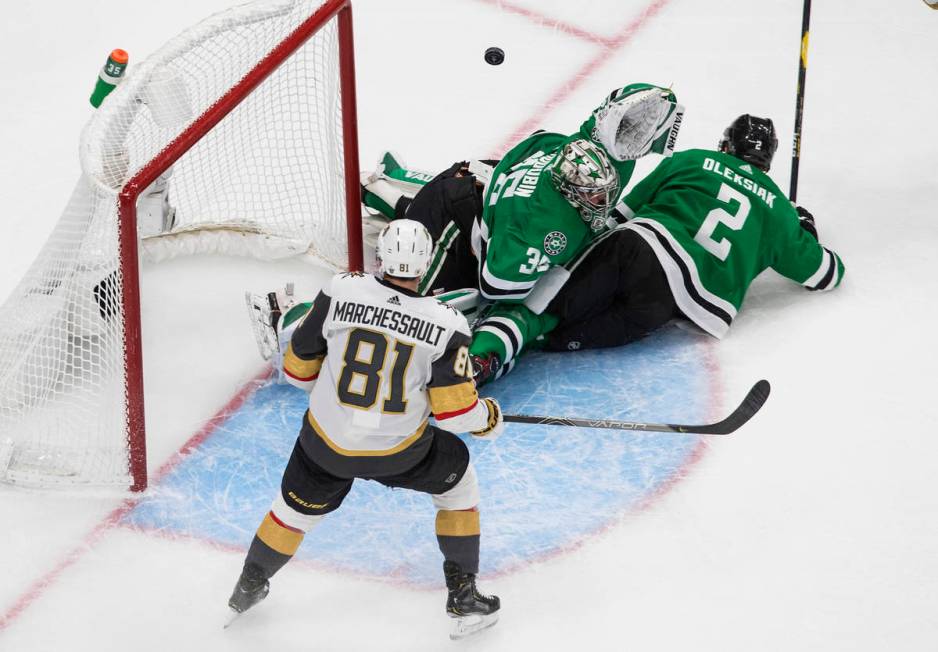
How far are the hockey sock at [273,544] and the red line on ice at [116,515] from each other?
0.55 metres

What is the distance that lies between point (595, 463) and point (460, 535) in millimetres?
655

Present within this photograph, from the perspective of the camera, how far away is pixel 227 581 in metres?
3.55

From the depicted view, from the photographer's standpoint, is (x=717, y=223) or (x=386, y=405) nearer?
(x=386, y=405)

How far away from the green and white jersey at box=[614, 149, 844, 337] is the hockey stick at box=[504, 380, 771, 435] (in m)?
0.55

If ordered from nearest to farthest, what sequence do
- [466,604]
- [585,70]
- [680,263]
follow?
1. [466,604]
2. [680,263]
3. [585,70]

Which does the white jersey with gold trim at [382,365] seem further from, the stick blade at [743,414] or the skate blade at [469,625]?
the stick blade at [743,414]

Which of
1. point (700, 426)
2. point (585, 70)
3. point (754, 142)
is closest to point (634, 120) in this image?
point (754, 142)

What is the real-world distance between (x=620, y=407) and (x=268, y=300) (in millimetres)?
1002

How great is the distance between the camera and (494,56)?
17.0 ft

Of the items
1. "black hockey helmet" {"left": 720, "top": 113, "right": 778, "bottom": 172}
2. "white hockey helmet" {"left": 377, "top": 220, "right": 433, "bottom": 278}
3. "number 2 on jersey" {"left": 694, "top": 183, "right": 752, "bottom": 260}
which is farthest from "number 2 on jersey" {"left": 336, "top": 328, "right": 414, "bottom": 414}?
"black hockey helmet" {"left": 720, "top": 113, "right": 778, "bottom": 172}

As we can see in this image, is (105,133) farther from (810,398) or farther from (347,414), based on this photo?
(810,398)

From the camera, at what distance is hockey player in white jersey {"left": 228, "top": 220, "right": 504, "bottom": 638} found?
3.03 metres

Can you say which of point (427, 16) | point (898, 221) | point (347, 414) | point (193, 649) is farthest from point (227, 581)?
point (427, 16)

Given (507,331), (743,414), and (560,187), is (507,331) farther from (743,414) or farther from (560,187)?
(743,414)
